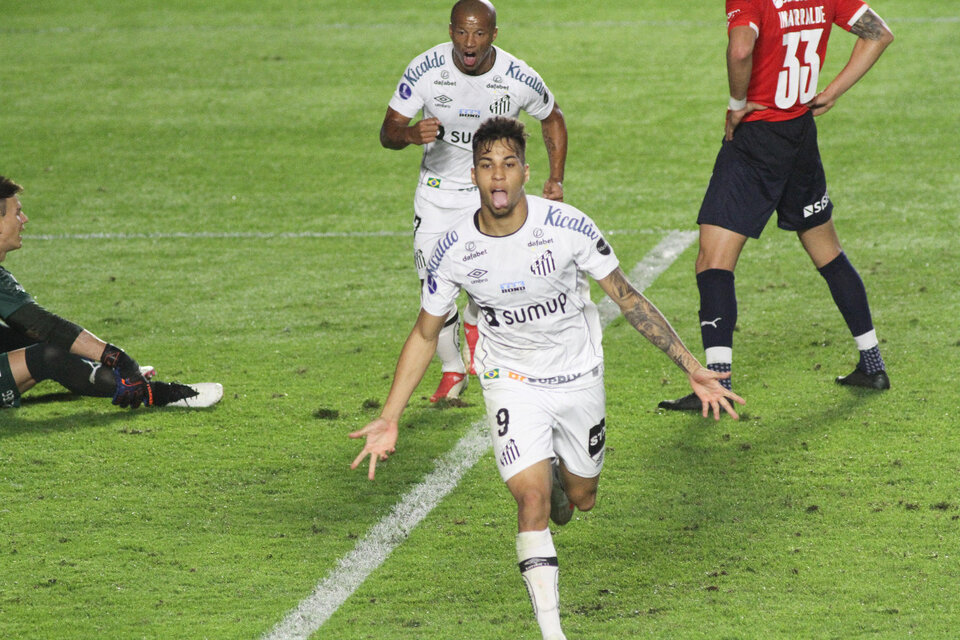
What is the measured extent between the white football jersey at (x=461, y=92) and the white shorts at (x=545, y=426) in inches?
94.4

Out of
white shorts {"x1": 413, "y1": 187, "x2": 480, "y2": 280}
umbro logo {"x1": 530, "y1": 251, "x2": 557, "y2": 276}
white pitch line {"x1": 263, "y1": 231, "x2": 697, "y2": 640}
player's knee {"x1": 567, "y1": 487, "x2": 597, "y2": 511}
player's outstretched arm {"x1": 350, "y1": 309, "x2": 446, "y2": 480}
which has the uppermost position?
umbro logo {"x1": 530, "y1": 251, "x2": 557, "y2": 276}

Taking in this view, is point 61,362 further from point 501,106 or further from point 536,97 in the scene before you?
point 536,97

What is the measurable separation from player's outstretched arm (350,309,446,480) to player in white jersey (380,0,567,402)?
1935 millimetres

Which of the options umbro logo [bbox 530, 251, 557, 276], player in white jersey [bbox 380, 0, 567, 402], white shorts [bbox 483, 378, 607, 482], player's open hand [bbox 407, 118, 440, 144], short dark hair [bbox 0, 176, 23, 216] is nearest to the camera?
white shorts [bbox 483, 378, 607, 482]

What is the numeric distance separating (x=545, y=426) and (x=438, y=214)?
2.53 meters

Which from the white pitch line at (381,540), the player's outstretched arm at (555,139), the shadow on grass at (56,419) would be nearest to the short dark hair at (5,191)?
the shadow on grass at (56,419)

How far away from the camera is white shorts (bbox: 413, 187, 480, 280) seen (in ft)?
23.0

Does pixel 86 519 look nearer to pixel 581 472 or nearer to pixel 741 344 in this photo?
pixel 581 472

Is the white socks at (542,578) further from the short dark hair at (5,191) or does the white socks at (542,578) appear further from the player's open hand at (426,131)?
the short dark hair at (5,191)

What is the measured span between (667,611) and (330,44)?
13.5 metres

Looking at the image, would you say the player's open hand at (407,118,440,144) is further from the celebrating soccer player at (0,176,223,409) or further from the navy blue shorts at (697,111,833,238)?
the celebrating soccer player at (0,176,223,409)

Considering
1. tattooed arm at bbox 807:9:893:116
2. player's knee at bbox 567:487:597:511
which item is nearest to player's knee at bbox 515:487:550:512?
A: player's knee at bbox 567:487:597:511

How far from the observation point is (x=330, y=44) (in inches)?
671

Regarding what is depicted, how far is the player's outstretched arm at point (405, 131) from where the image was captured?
20.9 ft
